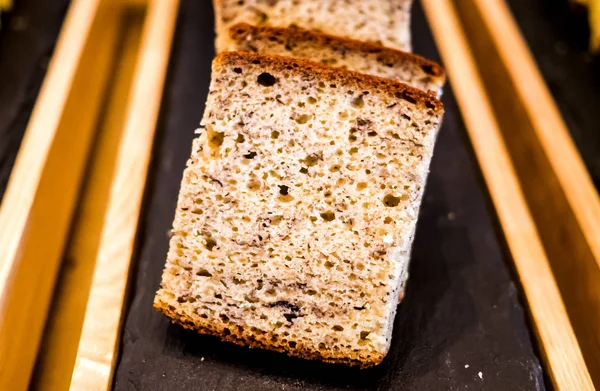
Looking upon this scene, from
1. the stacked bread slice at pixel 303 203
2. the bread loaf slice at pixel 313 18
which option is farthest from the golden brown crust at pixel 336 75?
the bread loaf slice at pixel 313 18

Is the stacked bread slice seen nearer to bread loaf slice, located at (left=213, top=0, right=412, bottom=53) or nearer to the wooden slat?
the wooden slat

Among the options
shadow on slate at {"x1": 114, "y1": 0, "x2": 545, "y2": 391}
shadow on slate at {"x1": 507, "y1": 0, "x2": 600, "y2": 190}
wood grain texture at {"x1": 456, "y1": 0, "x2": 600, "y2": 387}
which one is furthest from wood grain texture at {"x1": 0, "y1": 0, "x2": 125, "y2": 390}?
shadow on slate at {"x1": 507, "y1": 0, "x2": 600, "y2": 190}

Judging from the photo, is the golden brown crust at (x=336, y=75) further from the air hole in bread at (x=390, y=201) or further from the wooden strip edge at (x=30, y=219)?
the wooden strip edge at (x=30, y=219)

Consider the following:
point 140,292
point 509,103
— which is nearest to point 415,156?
point 140,292

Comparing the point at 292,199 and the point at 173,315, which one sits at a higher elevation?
the point at 292,199

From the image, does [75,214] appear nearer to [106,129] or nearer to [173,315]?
[106,129]
